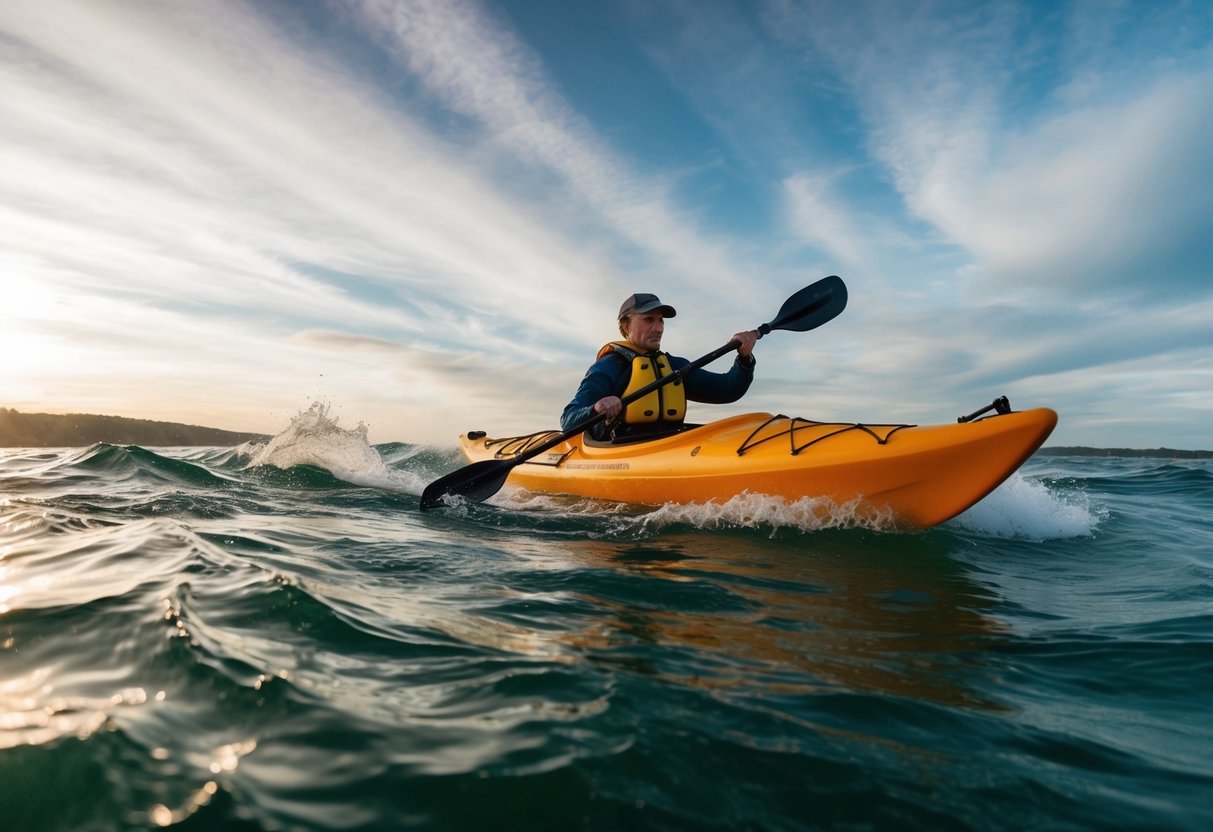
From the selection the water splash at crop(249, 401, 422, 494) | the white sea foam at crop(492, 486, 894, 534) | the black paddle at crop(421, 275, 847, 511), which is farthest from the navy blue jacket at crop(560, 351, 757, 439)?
the water splash at crop(249, 401, 422, 494)

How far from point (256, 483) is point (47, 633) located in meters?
5.81

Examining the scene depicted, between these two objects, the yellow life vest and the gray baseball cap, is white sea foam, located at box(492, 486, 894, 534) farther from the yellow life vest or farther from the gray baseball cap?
the gray baseball cap

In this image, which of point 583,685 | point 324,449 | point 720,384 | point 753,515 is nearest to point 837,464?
point 753,515

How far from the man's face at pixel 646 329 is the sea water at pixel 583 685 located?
2.55 m

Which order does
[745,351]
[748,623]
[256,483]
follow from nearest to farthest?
[748,623], [745,351], [256,483]

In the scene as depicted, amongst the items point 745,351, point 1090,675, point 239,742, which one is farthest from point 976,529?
point 239,742

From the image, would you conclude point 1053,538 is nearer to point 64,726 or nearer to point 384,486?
point 64,726

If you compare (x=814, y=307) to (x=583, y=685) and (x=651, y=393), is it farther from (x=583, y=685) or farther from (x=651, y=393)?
(x=583, y=685)

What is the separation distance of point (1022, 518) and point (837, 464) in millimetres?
2289

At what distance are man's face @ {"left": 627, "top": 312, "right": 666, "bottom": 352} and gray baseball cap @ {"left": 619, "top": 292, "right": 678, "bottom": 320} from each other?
1.9 inches

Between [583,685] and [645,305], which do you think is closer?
[583,685]

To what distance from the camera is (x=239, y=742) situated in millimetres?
1491

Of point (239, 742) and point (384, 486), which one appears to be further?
point (384, 486)

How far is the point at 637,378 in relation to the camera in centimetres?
608
